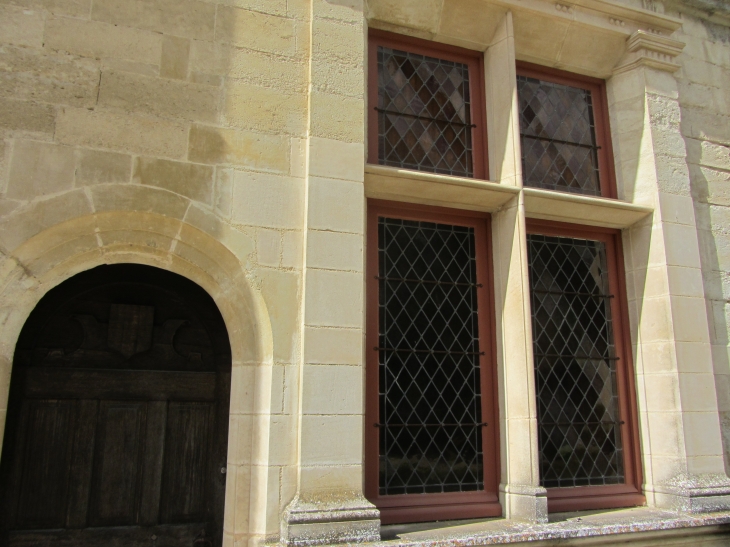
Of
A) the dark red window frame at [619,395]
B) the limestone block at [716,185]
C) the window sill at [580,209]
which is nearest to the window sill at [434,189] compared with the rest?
the window sill at [580,209]

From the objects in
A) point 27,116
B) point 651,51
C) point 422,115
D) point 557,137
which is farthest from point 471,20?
point 27,116

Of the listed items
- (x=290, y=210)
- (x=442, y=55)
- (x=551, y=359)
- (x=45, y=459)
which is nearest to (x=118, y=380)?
(x=45, y=459)

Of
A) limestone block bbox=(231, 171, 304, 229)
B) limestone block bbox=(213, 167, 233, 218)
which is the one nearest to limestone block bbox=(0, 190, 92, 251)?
limestone block bbox=(213, 167, 233, 218)

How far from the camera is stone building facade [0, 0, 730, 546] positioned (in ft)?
9.52

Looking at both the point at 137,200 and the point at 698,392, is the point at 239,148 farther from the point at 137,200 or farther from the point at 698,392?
the point at 698,392

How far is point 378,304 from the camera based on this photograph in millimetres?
3492

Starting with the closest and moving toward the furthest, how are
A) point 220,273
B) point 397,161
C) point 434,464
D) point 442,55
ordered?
point 220,273, point 434,464, point 397,161, point 442,55

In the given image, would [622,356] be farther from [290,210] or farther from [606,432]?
[290,210]

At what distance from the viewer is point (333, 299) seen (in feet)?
10.3

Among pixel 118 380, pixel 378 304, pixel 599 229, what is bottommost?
pixel 118 380

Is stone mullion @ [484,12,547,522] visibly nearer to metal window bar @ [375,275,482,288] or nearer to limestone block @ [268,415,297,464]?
metal window bar @ [375,275,482,288]

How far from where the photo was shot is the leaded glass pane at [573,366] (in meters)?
3.72

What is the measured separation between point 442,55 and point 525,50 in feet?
1.88

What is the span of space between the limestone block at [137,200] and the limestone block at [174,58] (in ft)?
2.03
